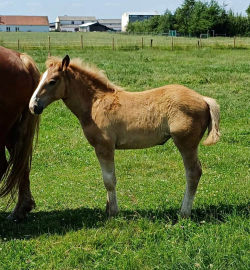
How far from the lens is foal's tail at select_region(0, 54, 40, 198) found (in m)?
4.63

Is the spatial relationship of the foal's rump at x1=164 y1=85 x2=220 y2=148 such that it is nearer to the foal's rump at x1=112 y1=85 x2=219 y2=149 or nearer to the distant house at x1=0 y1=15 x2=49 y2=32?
the foal's rump at x1=112 y1=85 x2=219 y2=149

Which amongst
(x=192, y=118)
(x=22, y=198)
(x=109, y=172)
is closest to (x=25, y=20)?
(x=22, y=198)

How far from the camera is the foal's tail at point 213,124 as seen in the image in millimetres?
4039

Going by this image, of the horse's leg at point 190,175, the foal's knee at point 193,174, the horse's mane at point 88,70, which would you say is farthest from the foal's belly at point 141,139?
the horse's mane at point 88,70

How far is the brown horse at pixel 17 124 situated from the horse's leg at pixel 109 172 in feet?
3.36

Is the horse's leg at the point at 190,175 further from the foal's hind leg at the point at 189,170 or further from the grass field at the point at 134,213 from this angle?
the grass field at the point at 134,213

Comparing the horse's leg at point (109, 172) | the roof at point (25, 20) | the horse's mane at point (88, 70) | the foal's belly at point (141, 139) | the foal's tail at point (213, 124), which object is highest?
the roof at point (25, 20)

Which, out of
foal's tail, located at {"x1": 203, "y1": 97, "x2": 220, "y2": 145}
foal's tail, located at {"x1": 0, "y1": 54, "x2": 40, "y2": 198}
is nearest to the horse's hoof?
foal's tail, located at {"x1": 0, "y1": 54, "x2": 40, "y2": 198}

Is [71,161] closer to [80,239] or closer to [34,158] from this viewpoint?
[34,158]

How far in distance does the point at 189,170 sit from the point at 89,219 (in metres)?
1.31

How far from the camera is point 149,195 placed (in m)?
5.28

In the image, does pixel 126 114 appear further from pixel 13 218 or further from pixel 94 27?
pixel 94 27

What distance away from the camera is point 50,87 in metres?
4.21

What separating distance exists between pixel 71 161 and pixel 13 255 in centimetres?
340
